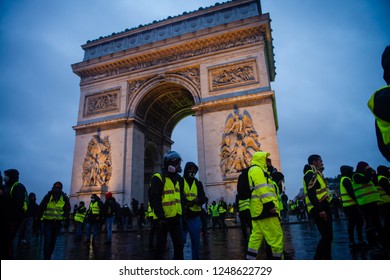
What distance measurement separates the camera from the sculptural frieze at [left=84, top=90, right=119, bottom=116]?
67.7 feet

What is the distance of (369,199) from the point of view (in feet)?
15.9

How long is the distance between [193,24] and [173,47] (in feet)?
8.64

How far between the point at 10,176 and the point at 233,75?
51.0 ft

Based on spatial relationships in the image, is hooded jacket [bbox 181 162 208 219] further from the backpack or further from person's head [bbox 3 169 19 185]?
person's head [bbox 3 169 19 185]

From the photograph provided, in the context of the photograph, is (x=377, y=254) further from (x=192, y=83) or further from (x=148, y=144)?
(x=148, y=144)

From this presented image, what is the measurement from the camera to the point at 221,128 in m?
17.0

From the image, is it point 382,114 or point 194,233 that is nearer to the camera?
point 382,114

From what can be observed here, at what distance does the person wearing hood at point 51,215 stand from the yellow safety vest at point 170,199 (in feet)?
9.19

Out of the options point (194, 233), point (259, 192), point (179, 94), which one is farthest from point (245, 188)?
point (179, 94)

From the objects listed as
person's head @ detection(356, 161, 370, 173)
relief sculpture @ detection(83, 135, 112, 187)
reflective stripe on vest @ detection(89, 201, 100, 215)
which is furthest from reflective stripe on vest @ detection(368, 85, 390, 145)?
relief sculpture @ detection(83, 135, 112, 187)

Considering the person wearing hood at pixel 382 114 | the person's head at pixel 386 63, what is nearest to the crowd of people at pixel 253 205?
the person wearing hood at pixel 382 114

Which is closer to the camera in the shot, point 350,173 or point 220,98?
point 350,173

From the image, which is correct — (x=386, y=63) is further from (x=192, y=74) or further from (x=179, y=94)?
(x=179, y=94)
